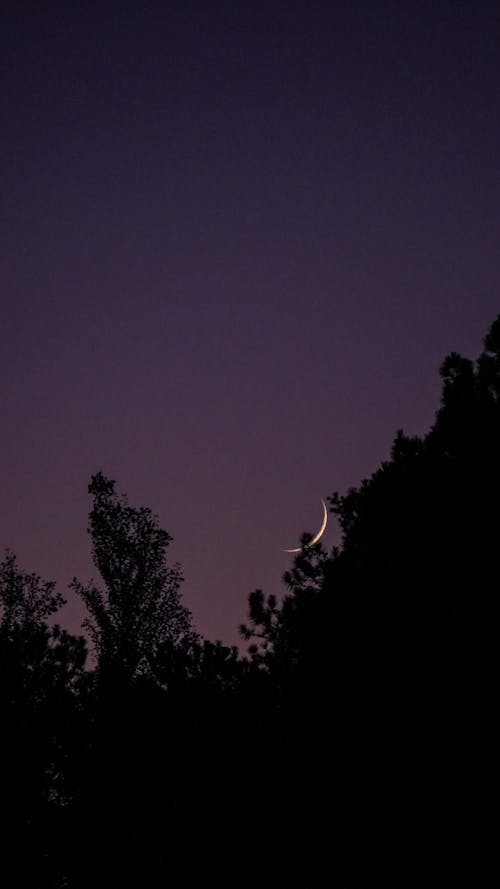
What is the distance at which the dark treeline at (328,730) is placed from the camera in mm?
6980

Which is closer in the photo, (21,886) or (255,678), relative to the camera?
(255,678)

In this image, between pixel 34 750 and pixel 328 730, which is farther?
pixel 34 750

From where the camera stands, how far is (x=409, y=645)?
7.55 meters

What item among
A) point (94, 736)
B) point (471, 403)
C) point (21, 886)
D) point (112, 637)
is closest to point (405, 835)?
point (471, 403)

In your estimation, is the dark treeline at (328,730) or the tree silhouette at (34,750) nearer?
the dark treeline at (328,730)

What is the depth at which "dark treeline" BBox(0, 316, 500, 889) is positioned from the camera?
698cm

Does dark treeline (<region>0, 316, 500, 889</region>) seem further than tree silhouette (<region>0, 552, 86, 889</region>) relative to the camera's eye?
No

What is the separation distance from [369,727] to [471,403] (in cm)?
462

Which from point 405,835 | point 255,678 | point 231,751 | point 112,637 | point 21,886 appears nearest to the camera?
point 405,835

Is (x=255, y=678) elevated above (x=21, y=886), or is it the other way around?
(x=255, y=678)

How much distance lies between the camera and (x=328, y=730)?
7785 millimetres

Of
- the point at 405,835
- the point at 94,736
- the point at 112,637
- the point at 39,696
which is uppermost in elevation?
the point at 112,637

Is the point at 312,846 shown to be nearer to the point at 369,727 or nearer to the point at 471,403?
the point at 369,727

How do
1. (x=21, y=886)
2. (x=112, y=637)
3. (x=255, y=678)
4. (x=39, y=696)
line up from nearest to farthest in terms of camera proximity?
(x=255, y=678) < (x=21, y=886) < (x=39, y=696) < (x=112, y=637)
